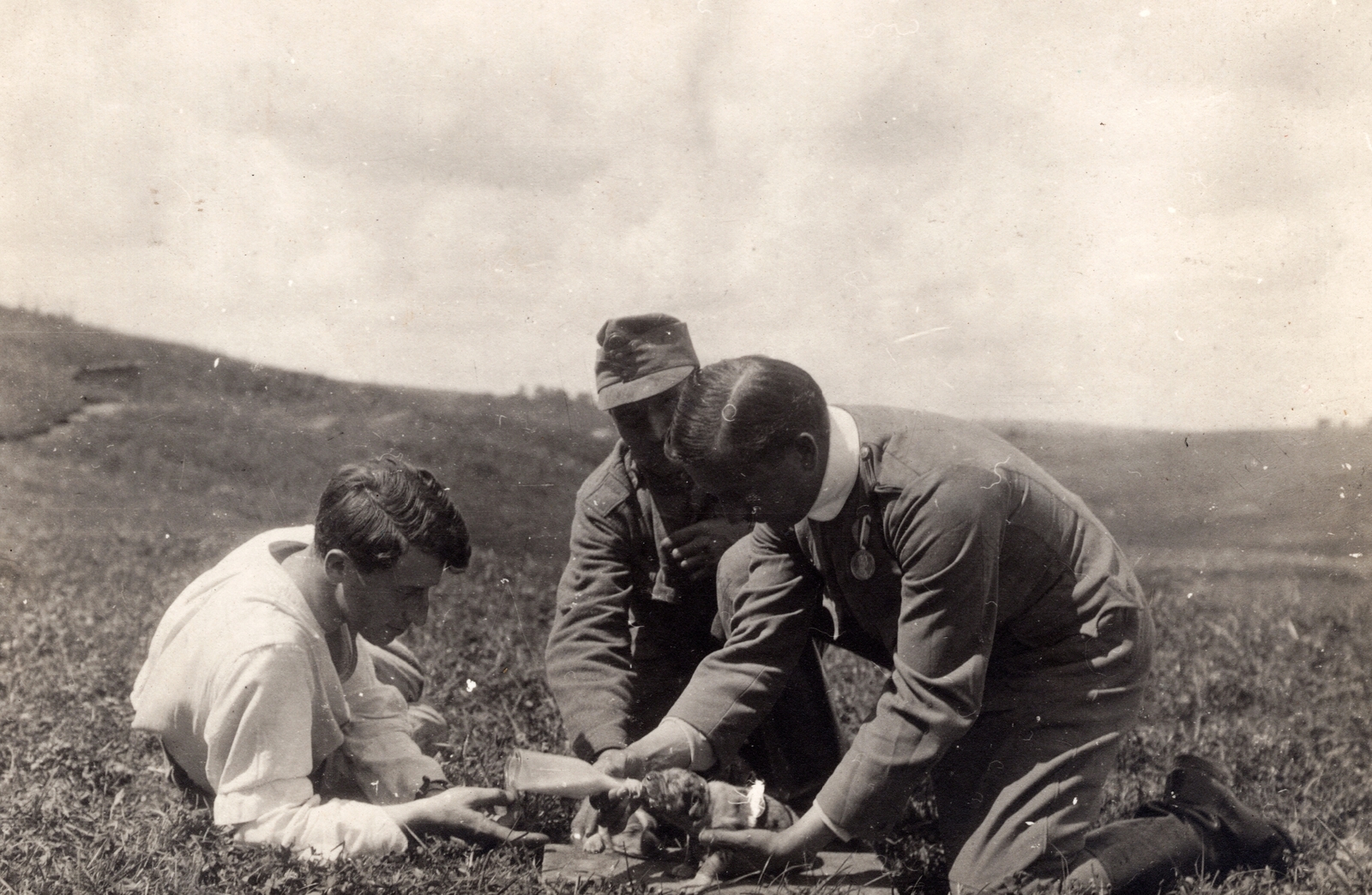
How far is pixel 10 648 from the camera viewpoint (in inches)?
221

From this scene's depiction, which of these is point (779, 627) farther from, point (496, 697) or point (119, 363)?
point (119, 363)

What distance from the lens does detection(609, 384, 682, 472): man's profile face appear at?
4410 mm

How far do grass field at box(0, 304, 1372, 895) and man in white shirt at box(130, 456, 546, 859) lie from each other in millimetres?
127

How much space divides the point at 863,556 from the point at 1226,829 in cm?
161

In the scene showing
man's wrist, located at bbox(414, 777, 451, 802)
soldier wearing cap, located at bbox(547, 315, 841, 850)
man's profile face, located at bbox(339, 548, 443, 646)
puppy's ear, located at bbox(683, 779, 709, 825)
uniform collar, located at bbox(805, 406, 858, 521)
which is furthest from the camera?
soldier wearing cap, located at bbox(547, 315, 841, 850)

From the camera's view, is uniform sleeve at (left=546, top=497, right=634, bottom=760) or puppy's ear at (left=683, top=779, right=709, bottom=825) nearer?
puppy's ear at (left=683, top=779, right=709, bottom=825)

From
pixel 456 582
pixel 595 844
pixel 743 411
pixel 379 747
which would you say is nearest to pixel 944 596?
pixel 743 411

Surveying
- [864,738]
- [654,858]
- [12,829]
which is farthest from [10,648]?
[864,738]

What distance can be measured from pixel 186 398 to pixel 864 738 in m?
13.9

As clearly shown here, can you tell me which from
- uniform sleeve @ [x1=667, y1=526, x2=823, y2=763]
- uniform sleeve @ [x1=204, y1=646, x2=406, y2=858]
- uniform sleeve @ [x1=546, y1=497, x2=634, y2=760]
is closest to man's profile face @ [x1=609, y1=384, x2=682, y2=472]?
uniform sleeve @ [x1=546, y1=497, x2=634, y2=760]

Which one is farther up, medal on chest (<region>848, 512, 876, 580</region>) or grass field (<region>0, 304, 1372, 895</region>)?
medal on chest (<region>848, 512, 876, 580</region>)

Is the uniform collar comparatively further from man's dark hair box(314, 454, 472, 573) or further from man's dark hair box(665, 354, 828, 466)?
man's dark hair box(314, 454, 472, 573)

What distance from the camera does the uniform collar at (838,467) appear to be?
3285 mm

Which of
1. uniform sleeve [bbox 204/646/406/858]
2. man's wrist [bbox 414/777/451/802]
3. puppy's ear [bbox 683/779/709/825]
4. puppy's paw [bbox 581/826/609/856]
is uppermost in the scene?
uniform sleeve [bbox 204/646/406/858]
